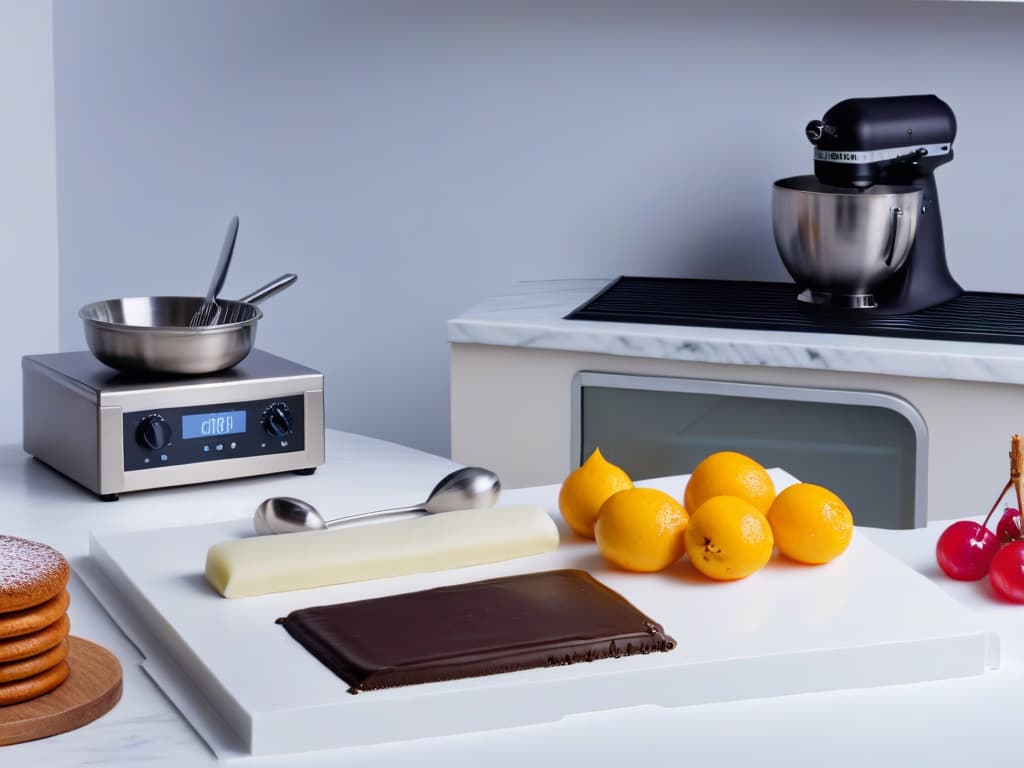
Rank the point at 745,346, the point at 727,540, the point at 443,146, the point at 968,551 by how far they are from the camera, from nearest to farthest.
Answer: the point at 727,540 → the point at 968,551 → the point at 745,346 → the point at 443,146

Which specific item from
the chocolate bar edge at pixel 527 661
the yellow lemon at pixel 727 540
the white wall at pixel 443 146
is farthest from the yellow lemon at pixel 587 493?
the white wall at pixel 443 146

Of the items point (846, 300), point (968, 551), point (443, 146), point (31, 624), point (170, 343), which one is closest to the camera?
point (31, 624)

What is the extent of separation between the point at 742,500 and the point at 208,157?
2.20 metres

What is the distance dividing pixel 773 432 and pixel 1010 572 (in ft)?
3.79

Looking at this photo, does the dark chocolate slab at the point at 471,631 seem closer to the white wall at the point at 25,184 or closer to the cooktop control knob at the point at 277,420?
the cooktop control knob at the point at 277,420

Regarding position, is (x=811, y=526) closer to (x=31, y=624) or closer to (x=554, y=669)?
(x=554, y=669)

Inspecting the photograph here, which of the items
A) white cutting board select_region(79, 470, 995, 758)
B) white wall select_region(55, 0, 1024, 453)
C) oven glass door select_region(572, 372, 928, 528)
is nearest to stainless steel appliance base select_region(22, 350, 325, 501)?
white cutting board select_region(79, 470, 995, 758)

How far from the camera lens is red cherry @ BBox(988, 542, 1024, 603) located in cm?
115

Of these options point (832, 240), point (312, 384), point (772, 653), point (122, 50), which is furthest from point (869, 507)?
point (122, 50)

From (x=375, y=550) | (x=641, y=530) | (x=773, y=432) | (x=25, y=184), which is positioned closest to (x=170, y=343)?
(x=375, y=550)

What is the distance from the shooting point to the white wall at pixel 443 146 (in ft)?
8.81

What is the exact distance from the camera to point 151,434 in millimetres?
1513

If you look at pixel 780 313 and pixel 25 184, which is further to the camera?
pixel 25 184

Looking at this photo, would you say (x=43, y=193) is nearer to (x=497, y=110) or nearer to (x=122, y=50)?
(x=122, y=50)
